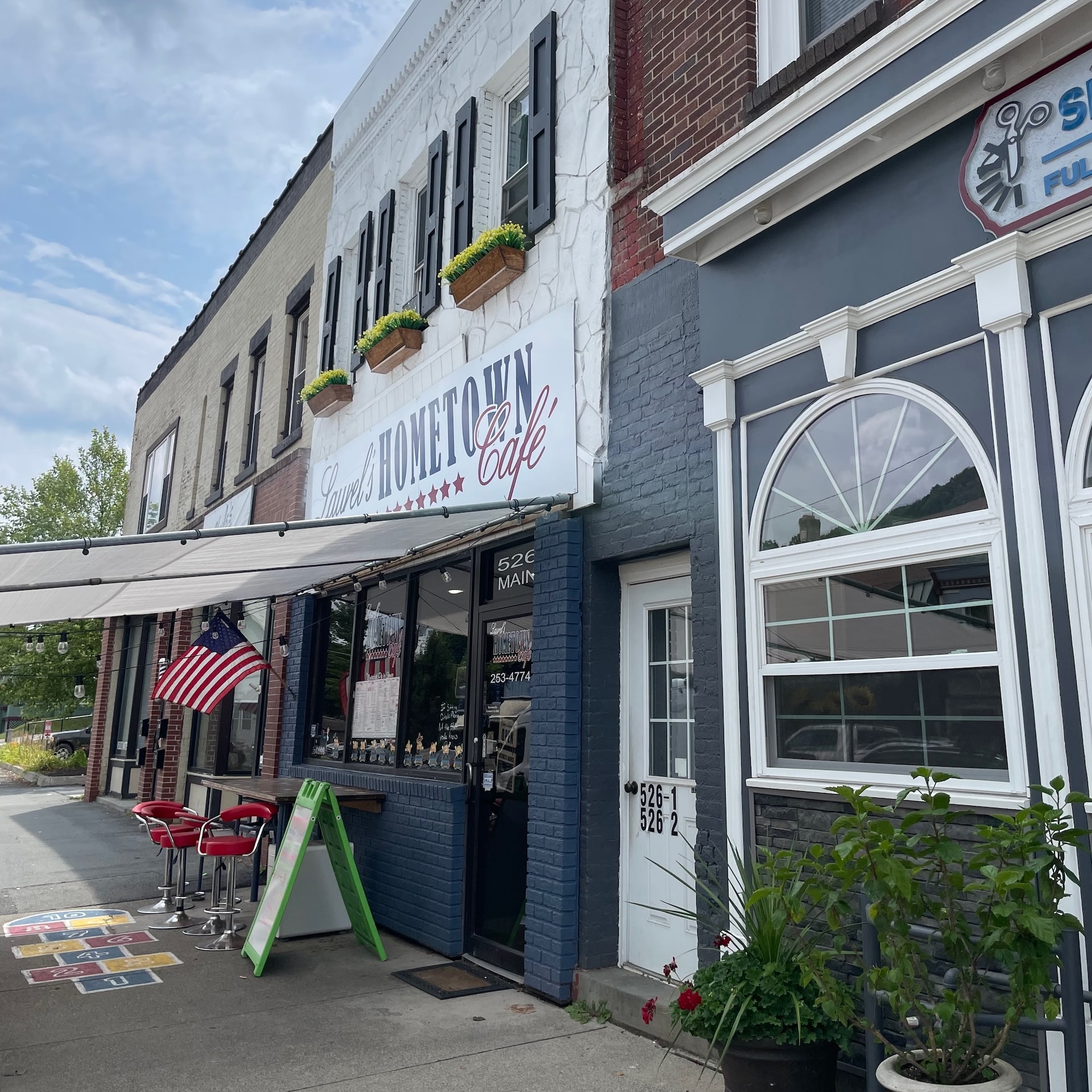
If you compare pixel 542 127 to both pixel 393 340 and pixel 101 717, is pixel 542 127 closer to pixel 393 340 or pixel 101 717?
pixel 393 340

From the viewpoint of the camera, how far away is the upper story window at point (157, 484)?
17.3 m

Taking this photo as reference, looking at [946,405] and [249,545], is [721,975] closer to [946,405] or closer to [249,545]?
[946,405]

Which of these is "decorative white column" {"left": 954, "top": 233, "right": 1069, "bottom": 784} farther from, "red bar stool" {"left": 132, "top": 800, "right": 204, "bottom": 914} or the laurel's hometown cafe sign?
"red bar stool" {"left": 132, "top": 800, "right": 204, "bottom": 914}

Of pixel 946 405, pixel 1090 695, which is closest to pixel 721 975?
pixel 1090 695

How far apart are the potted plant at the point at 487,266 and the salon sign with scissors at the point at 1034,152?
3671 millimetres

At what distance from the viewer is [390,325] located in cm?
843

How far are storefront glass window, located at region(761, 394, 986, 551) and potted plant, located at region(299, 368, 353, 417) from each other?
6.17 metres

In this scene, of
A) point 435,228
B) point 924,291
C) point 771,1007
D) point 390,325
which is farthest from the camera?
point 390,325

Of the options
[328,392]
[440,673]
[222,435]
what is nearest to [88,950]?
[440,673]

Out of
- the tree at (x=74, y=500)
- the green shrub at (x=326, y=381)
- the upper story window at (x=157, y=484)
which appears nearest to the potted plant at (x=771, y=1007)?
the green shrub at (x=326, y=381)

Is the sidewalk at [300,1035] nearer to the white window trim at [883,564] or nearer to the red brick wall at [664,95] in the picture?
the white window trim at [883,564]

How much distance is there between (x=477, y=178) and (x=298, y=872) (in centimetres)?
574

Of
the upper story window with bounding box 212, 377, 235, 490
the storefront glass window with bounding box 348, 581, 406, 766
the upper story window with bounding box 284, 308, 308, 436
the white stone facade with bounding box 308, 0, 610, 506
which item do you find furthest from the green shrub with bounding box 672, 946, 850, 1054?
the upper story window with bounding box 212, 377, 235, 490

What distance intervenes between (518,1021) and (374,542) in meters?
3.27
